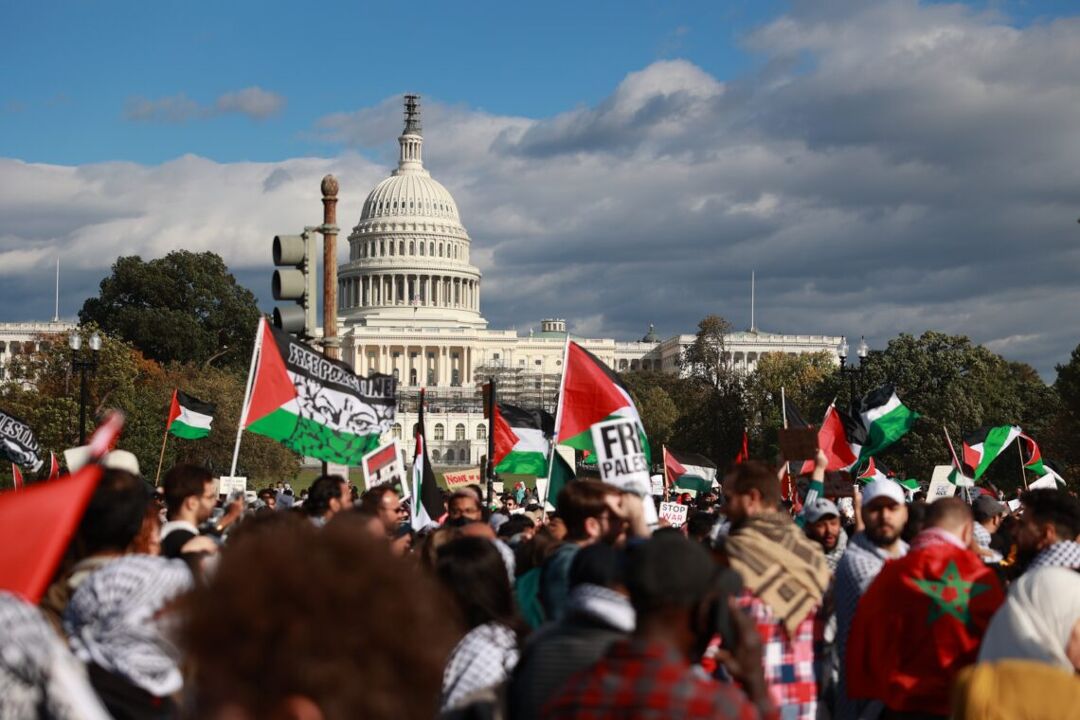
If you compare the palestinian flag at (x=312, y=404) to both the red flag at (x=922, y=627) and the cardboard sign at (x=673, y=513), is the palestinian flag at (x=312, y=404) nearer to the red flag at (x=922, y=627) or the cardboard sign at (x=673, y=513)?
the cardboard sign at (x=673, y=513)

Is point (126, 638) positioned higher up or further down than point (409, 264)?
further down

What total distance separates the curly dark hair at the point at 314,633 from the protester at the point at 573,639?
1.47 metres

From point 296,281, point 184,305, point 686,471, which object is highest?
point 184,305

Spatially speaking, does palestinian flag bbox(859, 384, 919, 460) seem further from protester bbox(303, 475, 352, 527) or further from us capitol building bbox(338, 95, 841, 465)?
us capitol building bbox(338, 95, 841, 465)

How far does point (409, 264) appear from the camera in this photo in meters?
145

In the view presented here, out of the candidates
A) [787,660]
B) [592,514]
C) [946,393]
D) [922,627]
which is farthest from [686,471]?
[946,393]

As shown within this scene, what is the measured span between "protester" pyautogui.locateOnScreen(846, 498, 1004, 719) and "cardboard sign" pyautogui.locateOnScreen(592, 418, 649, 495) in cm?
297

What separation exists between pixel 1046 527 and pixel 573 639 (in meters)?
3.47

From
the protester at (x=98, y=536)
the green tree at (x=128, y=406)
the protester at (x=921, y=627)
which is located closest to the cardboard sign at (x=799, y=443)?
the protester at (x=921, y=627)

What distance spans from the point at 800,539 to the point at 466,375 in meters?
139

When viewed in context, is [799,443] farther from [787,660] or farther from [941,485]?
[941,485]

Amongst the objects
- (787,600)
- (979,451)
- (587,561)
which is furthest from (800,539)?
(979,451)

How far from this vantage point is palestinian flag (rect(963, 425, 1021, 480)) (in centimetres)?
2155

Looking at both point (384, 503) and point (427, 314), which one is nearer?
point (384, 503)
